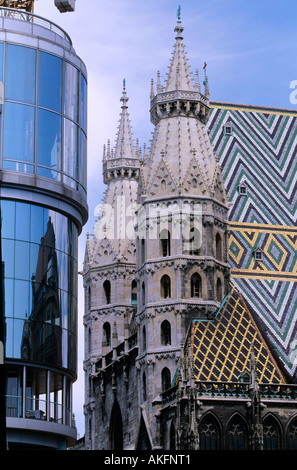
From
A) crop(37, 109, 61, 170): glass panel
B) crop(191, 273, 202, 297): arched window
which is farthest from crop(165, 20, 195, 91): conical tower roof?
crop(37, 109, 61, 170): glass panel

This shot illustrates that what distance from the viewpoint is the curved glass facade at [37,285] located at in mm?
52688

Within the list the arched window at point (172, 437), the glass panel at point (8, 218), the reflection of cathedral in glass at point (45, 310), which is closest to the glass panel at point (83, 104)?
the reflection of cathedral in glass at point (45, 310)

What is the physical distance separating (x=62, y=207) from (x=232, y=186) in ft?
70.1

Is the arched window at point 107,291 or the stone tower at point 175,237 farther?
the arched window at point 107,291

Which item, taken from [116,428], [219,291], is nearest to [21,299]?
[219,291]

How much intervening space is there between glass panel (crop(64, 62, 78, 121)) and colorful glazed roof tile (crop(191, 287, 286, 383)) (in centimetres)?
1449

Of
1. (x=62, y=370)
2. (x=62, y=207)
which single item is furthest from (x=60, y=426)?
(x=62, y=207)

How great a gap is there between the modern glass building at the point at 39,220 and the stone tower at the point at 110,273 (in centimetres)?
2497

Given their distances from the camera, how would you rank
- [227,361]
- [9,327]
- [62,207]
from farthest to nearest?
[227,361] < [62,207] < [9,327]

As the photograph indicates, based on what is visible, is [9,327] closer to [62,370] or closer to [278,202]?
[62,370]

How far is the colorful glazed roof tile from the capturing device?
63.3m

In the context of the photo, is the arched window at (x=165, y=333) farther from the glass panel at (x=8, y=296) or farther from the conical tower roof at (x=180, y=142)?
the glass panel at (x=8, y=296)

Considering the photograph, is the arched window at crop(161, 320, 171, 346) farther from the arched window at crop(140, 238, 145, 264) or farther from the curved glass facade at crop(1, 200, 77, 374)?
the curved glass facade at crop(1, 200, 77, 374)

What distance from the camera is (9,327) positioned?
52.4m
